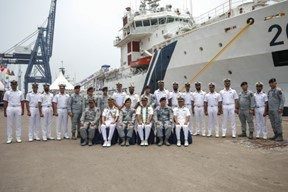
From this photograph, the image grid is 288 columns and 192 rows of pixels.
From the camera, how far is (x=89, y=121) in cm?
762

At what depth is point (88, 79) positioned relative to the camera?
3525 cm

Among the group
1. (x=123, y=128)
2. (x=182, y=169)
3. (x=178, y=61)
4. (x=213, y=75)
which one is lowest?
(x=182, y=169)

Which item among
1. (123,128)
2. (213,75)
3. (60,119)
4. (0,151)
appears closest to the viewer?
(0,151)

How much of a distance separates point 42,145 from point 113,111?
1916mm

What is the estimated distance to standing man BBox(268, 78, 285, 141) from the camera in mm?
7238

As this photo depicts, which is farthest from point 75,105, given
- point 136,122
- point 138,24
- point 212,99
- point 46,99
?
point 138,24

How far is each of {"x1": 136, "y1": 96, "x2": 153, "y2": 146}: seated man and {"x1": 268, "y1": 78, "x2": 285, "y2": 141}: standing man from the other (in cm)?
295

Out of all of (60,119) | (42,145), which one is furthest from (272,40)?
(42,145)

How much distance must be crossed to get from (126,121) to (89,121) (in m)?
0.94

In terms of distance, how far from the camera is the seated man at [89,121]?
7.36 m

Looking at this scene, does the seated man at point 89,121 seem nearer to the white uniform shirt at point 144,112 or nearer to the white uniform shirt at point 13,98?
the white uniform shirt at point 144,112

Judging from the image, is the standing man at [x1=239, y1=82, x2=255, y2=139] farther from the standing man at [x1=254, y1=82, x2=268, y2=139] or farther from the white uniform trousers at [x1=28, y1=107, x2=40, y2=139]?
the white uniform trousers at [x1=28, y1=107, x2=40, y2=139]

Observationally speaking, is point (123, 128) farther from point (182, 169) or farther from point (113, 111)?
point (182, 169)

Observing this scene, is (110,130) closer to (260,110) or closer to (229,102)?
(229,102)
